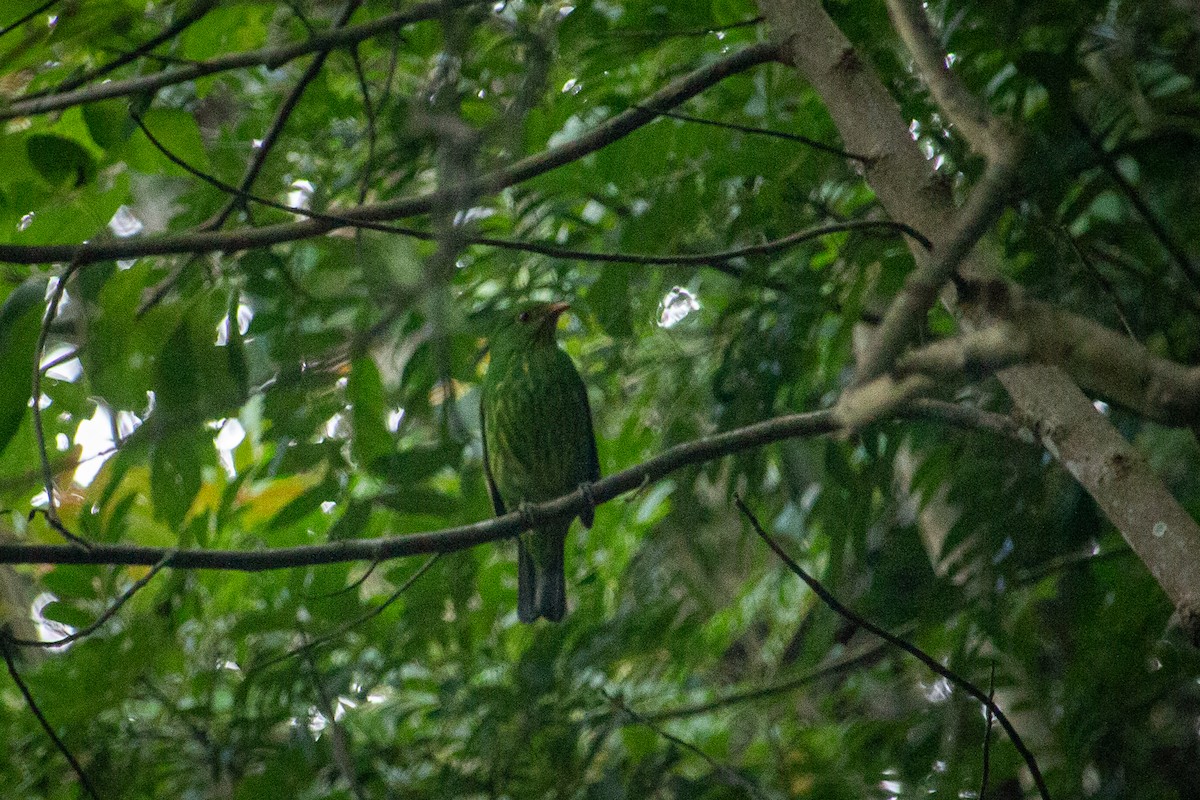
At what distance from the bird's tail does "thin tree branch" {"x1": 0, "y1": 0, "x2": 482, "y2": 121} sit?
73.1 inches

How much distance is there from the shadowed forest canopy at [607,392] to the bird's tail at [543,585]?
0.05 meters

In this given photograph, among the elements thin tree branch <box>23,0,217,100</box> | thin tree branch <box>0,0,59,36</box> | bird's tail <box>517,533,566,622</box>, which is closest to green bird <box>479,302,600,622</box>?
bird's tail <box>517,533,566,622</box>

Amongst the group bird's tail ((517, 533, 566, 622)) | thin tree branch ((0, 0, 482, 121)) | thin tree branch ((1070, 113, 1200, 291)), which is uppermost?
thin tree branch ((0, 0, 482, 121))

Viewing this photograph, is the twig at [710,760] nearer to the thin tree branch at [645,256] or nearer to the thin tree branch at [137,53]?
the thin tree branch at [645,256]

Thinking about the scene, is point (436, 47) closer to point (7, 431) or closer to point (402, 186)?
point (402, 186)

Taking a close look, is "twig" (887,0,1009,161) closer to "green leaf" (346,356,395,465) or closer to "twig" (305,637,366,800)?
"green leaf" (346,356,395,465)

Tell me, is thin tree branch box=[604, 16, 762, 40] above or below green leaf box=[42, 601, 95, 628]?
above

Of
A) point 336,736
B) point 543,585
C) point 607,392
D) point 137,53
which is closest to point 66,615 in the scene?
point 336,736

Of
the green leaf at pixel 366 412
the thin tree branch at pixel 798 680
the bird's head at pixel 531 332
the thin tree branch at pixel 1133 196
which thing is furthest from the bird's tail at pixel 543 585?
the thin tree branch at pixel 1133 196

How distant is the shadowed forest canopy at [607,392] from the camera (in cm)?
248

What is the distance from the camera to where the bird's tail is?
13.0 ft

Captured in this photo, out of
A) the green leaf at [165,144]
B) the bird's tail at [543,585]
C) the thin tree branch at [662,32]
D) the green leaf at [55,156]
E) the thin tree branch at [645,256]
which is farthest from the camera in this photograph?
the bird's tail at [543,585]

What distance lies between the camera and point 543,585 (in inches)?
158

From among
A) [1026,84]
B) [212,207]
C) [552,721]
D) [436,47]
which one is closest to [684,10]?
[436,47]
